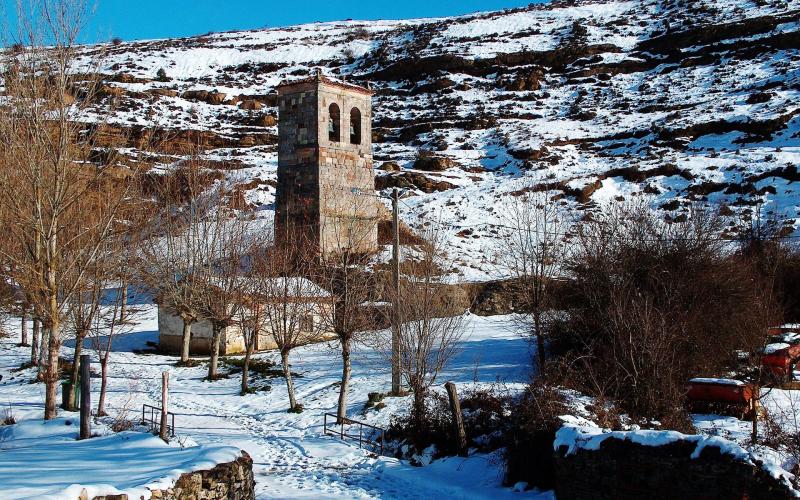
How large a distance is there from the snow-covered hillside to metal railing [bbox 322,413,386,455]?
28.8 ft

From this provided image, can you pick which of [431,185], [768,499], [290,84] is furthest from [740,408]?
[431,185]

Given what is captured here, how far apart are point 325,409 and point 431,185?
103 ft

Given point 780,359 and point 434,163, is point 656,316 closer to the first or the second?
point 780,359

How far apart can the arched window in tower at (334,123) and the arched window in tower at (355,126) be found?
2.22 ft

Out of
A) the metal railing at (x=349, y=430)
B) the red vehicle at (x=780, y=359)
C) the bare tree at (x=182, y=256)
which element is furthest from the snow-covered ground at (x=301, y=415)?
the red vehicle at (x=780, y=359)

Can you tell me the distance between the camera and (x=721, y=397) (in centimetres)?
1598

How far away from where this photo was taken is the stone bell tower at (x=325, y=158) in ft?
95.3

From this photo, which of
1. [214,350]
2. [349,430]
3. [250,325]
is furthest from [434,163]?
[349,430]

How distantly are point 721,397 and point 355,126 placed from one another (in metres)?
19.6

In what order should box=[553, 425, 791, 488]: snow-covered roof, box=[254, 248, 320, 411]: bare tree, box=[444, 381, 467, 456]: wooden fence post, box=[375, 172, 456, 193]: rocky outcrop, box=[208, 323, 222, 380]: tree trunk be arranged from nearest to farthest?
box=[553, 425, 791, 488]: snow-covered roof
box=[444, 381, 467, 456]: wooden fence post
box=[254, 248, 320, 411]: bare tree
box=[208, 323, 222, 380]: tree trunk
box=[375, 172, 456, 193]: rocky outcrop

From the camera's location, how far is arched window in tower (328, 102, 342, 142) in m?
29.7

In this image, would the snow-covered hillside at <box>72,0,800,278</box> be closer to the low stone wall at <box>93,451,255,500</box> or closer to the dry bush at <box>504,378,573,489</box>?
the low stone wall at <box>93,451,255,500</box>

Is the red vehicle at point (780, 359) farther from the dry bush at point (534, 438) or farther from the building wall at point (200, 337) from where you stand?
the building wall at point (200, 337)

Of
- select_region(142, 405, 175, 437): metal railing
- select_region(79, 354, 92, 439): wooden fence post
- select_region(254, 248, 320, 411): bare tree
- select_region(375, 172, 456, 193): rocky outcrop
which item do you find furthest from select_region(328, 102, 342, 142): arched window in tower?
select_region(79, 354, 92, 439): wooden fence post
